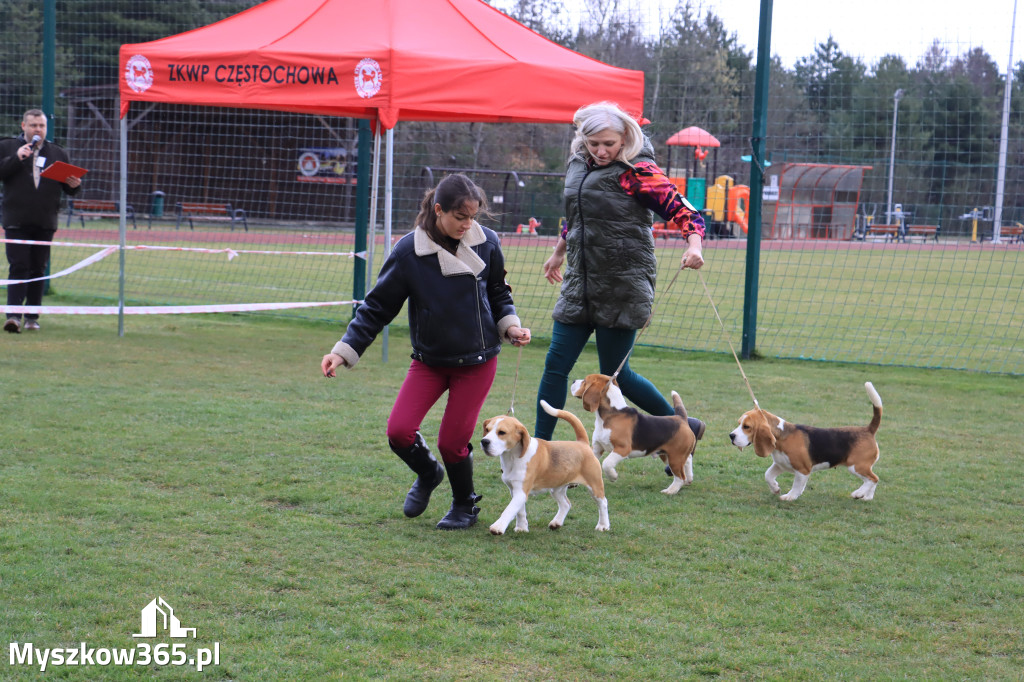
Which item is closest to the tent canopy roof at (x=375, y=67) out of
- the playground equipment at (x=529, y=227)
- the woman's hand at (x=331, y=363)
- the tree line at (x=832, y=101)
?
the tree line at (x=832, y=101)

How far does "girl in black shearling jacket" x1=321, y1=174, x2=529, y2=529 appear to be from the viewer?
13.6ft

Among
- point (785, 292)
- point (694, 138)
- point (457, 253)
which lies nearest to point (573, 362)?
point (457, 253)

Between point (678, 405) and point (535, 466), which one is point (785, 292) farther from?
point (535, 466)

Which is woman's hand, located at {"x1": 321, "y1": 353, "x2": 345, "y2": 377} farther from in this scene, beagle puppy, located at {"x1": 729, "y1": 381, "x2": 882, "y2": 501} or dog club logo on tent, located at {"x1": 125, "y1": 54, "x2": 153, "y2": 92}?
dog club logo on tent, located at {"x1": 125, "y1": 54, "x2": 153, "y2": 92}

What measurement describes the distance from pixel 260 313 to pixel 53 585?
8974 millimetres

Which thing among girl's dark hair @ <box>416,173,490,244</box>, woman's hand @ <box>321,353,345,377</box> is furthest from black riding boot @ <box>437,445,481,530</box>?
girl's dark hair @ <box>416,173,490,244</box>

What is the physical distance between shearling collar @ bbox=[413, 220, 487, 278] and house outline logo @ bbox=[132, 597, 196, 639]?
5.63 feet

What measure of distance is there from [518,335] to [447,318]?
0.32 metres

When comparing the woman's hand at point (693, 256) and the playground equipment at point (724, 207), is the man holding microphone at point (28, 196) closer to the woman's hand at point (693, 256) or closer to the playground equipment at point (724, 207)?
the woman's hand at point (693, 256)

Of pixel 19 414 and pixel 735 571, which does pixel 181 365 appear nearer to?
pixel 19 414

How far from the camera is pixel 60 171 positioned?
912 centimetres

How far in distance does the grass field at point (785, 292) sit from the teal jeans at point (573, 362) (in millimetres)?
5054

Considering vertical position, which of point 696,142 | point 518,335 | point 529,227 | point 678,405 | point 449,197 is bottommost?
point 678,405

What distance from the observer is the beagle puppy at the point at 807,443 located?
4875 millimetres
